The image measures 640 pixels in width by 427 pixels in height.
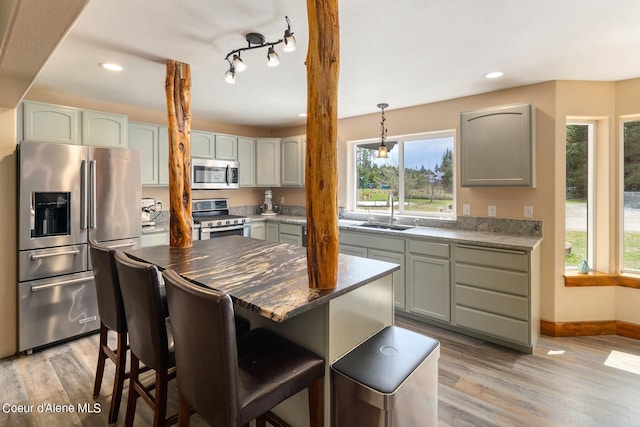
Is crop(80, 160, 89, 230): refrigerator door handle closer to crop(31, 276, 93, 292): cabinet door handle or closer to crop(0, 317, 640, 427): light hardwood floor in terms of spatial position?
crop(31, 276, 93, 292): cabinet door handle

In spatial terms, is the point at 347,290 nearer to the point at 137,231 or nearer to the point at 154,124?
the point at 137,231

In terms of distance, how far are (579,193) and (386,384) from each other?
313 centimetres

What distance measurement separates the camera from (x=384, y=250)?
11.6ft

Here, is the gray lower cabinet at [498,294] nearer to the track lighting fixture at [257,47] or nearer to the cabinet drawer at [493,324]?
the cabinet drawer at [493,324]

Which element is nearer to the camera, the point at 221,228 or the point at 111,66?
the point at 111,66

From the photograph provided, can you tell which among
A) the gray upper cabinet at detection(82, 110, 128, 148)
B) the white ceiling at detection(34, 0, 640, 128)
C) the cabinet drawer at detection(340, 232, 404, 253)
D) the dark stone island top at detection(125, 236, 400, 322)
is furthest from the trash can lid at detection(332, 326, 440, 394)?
the gray upper cabinet at detection(82, 110, 128, 148)

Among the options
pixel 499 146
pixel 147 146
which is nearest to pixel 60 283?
pixel 147 146

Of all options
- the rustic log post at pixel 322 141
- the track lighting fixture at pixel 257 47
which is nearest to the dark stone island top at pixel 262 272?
the rustic log post at pixel 322 141

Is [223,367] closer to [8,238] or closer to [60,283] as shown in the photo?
[60,283]

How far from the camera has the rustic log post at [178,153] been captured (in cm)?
255

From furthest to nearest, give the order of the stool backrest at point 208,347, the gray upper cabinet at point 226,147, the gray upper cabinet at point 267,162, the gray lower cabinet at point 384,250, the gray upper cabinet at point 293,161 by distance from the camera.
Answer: the gray upper cabinet at point 267,162 < the gray upper cabinet at point 293,161 < the gray upper cabinet at point 226,147 < the gray lower cabinet at point 384,250 < the stool backrest at point 208,347

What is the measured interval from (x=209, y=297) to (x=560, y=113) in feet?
11.4

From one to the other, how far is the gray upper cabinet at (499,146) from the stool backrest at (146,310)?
9.71ft

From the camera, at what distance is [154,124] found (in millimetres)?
3977
